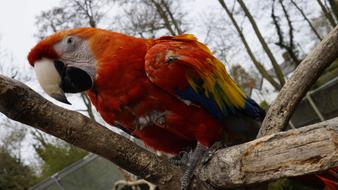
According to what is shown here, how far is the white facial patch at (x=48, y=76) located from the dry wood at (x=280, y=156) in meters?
0.97

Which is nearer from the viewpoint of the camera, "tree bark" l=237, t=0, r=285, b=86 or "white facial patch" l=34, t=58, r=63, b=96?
"white facial patch" l=34, t=58, r=63, b=96

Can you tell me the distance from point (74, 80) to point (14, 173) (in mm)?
12688

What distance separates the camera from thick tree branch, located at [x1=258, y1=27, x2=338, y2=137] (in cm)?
196

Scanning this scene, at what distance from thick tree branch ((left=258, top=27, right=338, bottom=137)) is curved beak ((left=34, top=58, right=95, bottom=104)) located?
100cm

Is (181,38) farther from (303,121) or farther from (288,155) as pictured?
(303,121)

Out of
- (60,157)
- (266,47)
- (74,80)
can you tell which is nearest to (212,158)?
(74,80)

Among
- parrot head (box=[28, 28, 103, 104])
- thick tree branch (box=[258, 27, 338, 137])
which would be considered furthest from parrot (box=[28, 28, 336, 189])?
thick tree branch (box=[258, 27, 338, 137])

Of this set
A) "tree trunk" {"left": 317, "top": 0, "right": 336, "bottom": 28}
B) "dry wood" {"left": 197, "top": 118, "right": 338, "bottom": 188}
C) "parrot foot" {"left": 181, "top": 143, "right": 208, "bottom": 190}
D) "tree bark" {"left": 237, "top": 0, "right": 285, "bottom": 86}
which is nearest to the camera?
"dry wood" {"left": 197, "top": 118, "right": 338, "bottom": 188}

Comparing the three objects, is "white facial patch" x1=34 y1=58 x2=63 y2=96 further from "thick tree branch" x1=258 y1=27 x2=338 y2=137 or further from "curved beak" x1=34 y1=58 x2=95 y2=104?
"thick tree branch" x1=258 y1=27 x2=338 y2=137

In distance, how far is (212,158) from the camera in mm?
1720

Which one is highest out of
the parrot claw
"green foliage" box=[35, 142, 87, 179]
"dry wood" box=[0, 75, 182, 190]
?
"dry wood" box=[0, 75, 182, 190]

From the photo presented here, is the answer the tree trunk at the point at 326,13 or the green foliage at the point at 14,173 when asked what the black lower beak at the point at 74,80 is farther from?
the tree trunk at the point at 326,13

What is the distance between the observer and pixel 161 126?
2045 millimetres

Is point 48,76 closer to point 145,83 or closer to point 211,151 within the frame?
point 145,83
